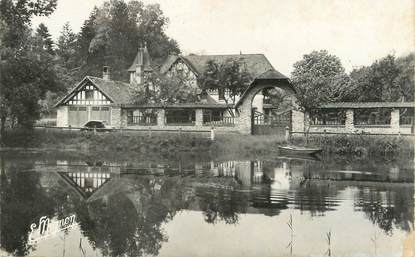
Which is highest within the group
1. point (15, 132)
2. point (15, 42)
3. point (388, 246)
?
point (15, 42)

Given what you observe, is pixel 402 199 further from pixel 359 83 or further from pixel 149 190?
pixel 359 83

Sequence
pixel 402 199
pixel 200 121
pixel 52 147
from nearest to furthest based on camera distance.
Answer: pixel 402 199
pixel 52 147
pixel 200 121

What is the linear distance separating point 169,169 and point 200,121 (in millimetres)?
13634

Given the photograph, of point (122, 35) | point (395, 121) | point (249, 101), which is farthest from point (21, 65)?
point (122, 35)

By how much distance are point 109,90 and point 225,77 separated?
381 inches

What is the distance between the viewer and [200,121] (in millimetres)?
34062

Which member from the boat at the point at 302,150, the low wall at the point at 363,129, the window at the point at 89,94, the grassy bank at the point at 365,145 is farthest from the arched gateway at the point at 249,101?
the window at the point at 89,94

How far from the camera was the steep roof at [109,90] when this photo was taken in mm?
38531

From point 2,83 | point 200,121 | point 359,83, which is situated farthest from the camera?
point 359,83

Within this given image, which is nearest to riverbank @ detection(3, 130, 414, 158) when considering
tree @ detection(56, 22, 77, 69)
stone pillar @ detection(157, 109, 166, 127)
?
stone pillar @ detection(157, 109, 166, 127)

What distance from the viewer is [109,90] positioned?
1548 inches

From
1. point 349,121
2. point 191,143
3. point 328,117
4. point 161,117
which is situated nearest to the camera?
point 191,143

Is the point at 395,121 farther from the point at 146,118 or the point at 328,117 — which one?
the point at 146,118

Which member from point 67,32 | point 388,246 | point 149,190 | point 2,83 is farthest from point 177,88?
point 67,32
